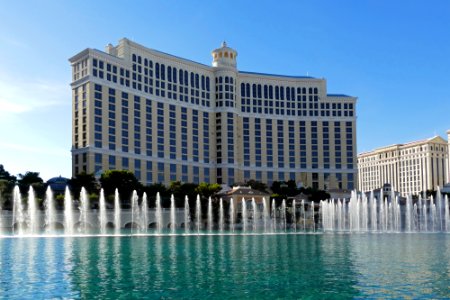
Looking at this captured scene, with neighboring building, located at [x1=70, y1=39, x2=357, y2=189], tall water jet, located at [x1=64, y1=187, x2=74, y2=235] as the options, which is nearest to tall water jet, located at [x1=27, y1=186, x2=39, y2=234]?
tall water jet, located at [x1=64, y1=187, x2=74, y2=235]

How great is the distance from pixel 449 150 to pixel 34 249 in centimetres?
17245

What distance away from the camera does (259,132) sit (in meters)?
157

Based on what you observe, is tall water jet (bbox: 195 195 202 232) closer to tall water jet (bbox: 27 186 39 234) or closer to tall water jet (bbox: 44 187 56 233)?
tall water jet (bbox: 44 187 56 233)

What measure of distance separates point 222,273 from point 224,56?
128 metres

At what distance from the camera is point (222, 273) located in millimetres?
29625

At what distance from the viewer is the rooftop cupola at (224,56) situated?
15225cm

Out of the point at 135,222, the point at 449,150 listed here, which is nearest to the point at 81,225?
the point at 135,222

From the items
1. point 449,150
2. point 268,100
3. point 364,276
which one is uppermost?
point 268,100

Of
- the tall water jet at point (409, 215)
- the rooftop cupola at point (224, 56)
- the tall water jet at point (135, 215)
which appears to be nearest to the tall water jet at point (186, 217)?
the tall water jet at point (135, 215)

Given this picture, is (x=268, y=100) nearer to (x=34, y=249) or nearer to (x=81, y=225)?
(x=81, y=225)

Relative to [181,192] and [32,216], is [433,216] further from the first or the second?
[32,216]

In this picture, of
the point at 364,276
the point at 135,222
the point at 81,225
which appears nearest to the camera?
the point at 364,276

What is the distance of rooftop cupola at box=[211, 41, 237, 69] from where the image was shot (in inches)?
5994

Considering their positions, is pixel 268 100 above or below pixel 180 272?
above
